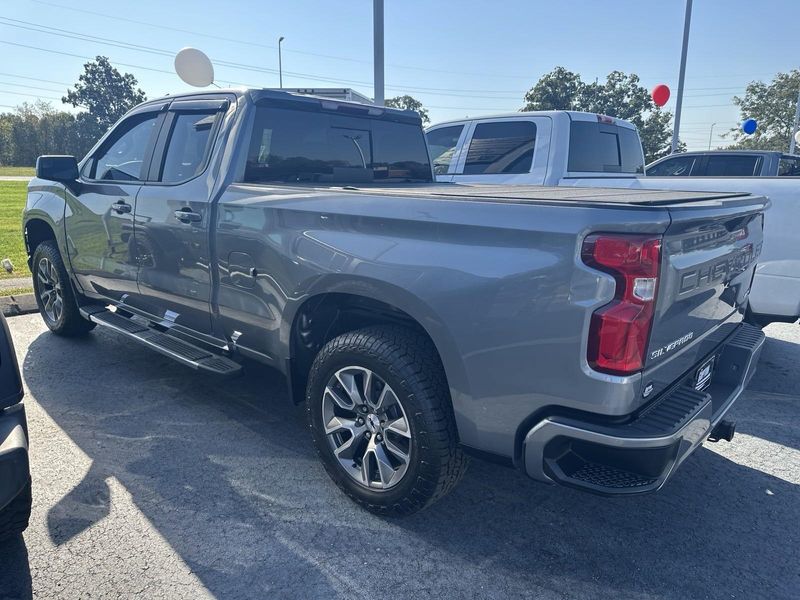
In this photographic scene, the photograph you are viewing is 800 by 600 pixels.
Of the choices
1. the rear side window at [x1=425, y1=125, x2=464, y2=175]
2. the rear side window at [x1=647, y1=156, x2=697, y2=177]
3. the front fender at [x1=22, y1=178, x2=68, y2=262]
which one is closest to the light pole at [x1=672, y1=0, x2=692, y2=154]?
the rear side window at [x1=647, y1=156, x2=697, y2=177]

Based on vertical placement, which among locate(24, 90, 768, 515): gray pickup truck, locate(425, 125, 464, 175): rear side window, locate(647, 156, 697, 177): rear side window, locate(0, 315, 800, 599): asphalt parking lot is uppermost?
locate(425, 125, 464, 175): rear side window

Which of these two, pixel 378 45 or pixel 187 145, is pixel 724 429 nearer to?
pixel 187 145

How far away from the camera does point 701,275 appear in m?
2.20

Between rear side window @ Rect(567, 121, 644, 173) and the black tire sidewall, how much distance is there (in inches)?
152

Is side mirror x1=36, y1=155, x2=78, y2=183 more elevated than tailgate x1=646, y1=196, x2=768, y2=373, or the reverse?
side mirror x1=36, y1=155, x2=78, y2=183

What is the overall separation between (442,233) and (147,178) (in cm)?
257

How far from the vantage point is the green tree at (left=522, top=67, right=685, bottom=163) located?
4425cm

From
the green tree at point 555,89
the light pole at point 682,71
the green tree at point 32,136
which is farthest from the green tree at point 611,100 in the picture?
the green tree at point 32,136

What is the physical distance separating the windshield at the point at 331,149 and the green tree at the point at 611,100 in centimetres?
4280

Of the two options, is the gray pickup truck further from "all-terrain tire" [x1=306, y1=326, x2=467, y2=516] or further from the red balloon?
the red balloon

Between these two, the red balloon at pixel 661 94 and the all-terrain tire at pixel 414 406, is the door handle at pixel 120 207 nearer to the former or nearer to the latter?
the all-terrain tire at pixel 414 406

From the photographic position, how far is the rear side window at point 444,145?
21.2 ft

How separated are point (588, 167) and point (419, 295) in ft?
13.5

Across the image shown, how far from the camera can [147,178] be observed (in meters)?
3.88
